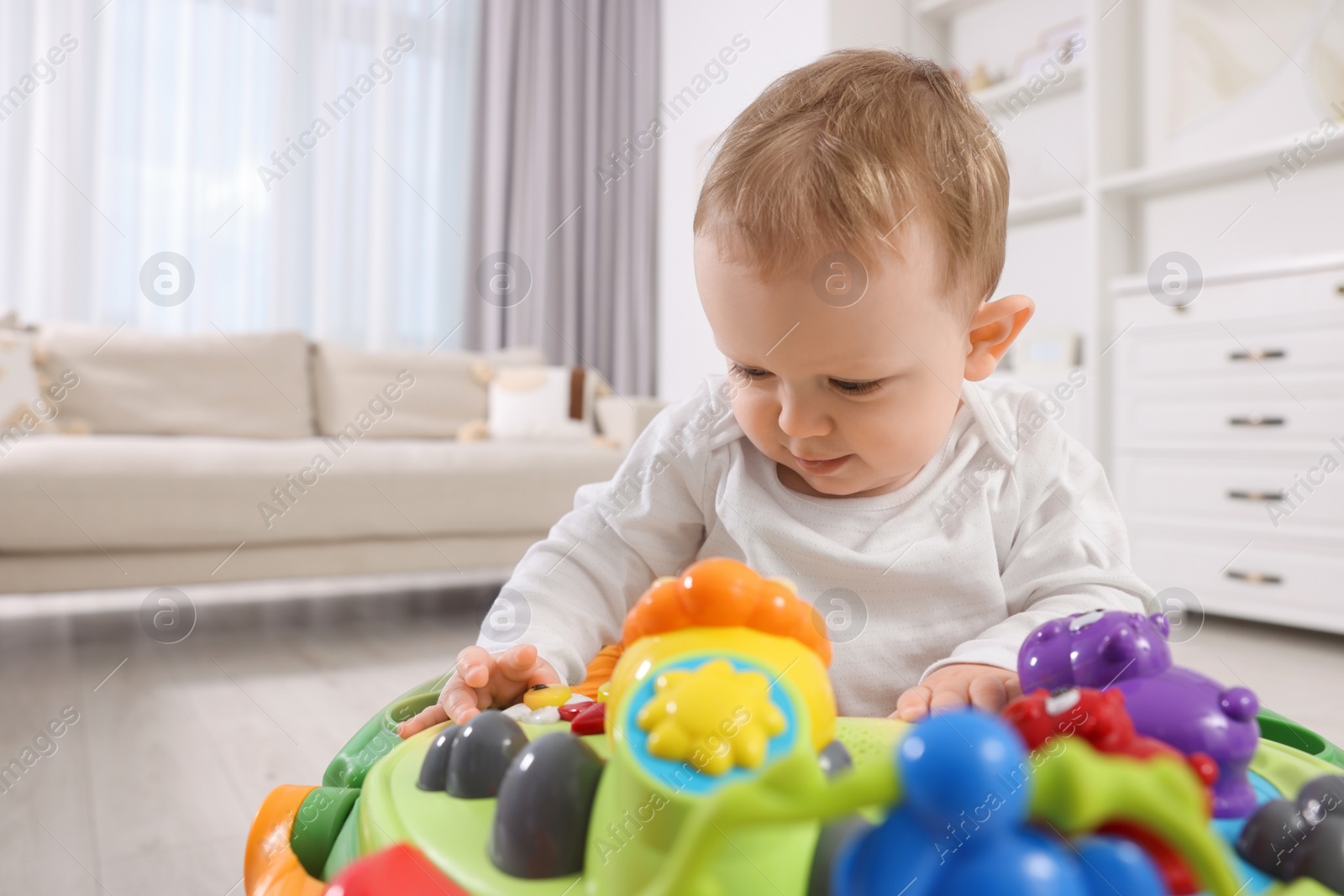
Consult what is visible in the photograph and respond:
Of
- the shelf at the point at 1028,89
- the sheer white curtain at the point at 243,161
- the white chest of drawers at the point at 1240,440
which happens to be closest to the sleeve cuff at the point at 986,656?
the white chest of drawers at the point at 1240,440

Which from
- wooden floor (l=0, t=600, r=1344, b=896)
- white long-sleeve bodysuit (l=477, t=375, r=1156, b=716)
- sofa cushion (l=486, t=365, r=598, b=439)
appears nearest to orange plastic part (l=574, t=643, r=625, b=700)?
white long-sleeve bodysuit (l=477, t=375, r=1156, b=716)

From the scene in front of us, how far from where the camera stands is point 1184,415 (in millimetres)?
2160

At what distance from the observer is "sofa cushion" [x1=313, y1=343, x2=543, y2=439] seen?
8.91 ft

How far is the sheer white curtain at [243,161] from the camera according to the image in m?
3.20

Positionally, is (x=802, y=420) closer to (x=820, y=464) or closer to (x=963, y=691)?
(x=820, y=464)

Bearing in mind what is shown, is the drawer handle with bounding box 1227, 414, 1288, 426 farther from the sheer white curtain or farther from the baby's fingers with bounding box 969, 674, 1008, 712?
the sheer white curtain

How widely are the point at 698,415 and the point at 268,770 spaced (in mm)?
759

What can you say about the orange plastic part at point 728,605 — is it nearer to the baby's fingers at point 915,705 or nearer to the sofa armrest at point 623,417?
the baby's fingers at point 915,705

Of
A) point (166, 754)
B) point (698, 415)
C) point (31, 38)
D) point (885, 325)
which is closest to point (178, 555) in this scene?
point (166, 754)

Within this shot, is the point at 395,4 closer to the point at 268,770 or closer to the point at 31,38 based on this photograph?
the point at 31,38

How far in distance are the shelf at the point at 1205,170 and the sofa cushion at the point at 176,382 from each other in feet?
7.63

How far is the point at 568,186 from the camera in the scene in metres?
4.11

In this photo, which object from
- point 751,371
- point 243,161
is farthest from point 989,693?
point 243,161

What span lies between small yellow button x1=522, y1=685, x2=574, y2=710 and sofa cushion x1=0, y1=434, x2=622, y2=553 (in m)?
1.53
